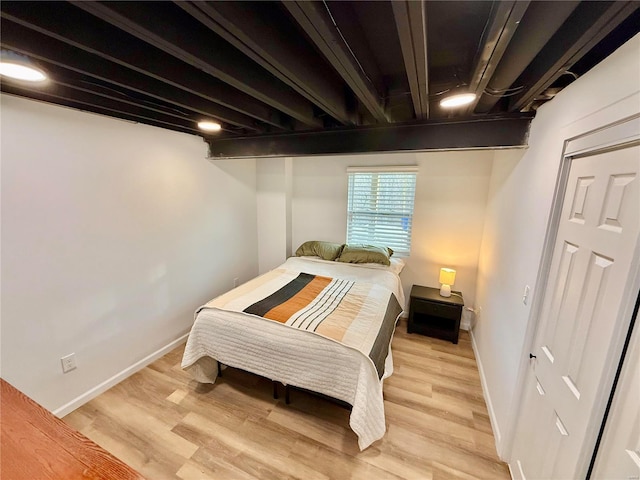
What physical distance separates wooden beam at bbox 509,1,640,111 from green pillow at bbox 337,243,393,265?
210 centimetres

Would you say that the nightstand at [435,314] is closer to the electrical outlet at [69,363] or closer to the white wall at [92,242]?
the white wall at [92,242]

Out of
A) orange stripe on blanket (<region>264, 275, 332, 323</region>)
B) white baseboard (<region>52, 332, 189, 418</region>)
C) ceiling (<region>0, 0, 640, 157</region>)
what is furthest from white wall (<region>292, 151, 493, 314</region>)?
white baseboard (<region>52, 332, 189, 418</region>)

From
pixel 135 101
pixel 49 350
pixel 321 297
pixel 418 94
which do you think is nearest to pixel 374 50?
pixel 418 94

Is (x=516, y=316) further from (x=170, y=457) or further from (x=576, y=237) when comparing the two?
(x=170, y=457)

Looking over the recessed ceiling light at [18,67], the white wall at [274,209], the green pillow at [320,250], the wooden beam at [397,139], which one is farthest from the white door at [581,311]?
the white wall at [274,209]

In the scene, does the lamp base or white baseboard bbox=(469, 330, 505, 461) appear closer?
white baseboard bbox=(469, 330, 505, 461)

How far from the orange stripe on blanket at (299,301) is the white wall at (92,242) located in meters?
1.32

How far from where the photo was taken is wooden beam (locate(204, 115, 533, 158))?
1779mm

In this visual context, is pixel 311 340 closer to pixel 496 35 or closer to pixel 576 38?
pixel 496 35

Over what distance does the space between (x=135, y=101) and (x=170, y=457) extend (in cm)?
233

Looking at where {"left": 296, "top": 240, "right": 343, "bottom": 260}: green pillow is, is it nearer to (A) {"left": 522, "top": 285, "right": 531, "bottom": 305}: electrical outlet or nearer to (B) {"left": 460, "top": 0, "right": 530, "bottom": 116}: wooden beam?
(A) {"left": 522, "top": 285, "right": 531, "bottom": 305}: electrical outlet

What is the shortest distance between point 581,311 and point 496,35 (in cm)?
113

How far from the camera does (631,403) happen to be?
818 mm

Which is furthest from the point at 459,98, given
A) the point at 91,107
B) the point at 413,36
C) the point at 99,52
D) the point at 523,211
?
the point at 91,107
